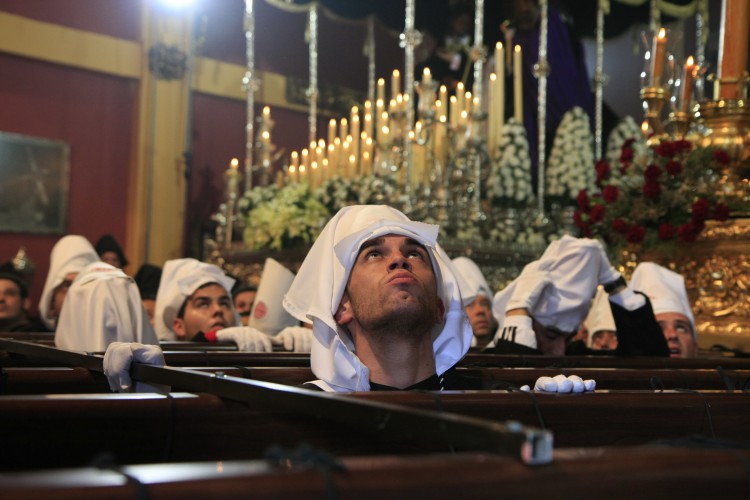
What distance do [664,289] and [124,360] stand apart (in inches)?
122

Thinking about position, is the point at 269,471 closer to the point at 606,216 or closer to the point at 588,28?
the point at 606,216

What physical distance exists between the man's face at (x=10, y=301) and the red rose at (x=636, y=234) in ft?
13.0

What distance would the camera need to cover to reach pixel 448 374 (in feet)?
10.4

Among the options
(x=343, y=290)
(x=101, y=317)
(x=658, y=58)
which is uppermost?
(x=658, y=58)

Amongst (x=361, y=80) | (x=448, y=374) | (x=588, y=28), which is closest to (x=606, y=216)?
(x=448, y=374)

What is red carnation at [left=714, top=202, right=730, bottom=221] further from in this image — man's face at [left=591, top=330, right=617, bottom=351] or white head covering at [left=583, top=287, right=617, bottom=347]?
man's face at [left=591, top=330, right=617, bottom=351]

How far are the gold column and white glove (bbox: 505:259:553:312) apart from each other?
7.56m

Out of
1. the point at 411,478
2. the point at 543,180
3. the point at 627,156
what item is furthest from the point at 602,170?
the point at 411,478

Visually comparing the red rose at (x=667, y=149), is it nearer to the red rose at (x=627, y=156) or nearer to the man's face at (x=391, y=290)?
the red rose at (x=627, y=156)

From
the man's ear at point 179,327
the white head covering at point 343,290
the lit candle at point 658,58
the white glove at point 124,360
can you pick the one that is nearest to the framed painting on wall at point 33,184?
the man's ear at point 179,327

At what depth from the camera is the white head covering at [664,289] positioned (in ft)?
16.4

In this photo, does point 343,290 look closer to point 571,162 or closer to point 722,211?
point 722,211

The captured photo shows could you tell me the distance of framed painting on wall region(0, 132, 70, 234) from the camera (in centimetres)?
1084

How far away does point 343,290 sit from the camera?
326 cm
